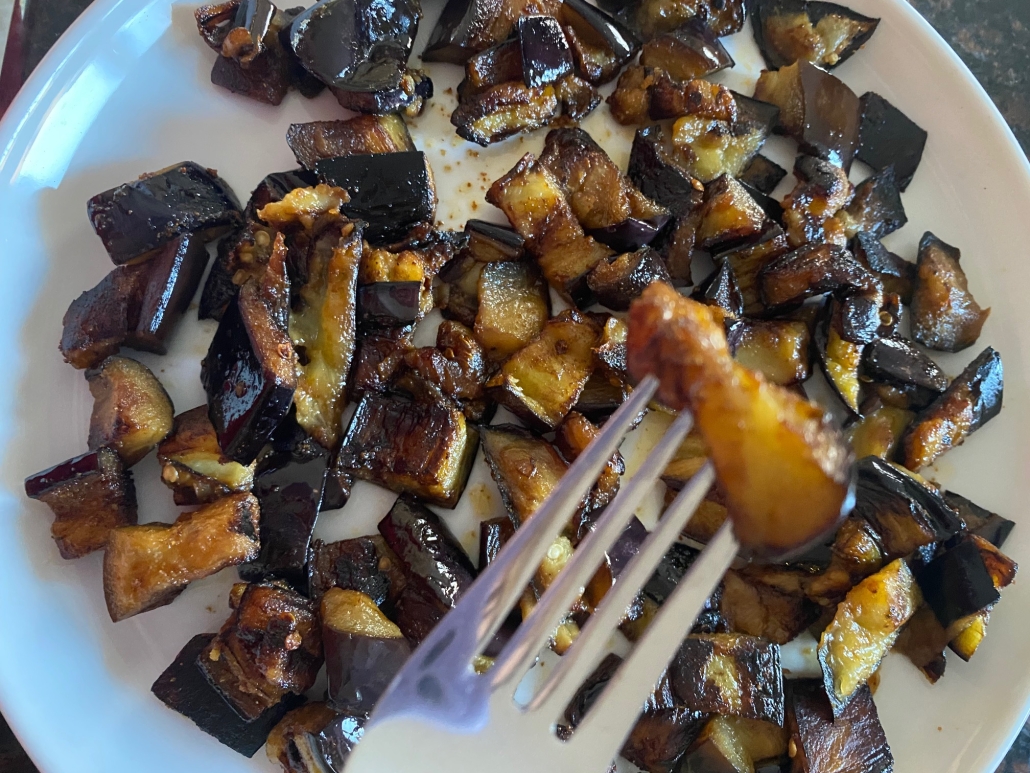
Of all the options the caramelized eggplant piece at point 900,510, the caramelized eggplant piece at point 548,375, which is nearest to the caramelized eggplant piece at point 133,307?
the caramelized eggplant piece at point 548,375

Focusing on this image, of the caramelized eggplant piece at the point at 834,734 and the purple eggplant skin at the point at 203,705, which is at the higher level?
the caramelized eggplant piece at the point at 834,734

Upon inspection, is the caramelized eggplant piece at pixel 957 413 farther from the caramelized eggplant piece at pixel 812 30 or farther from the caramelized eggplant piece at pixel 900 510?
the caramelized eggplant piece at pixel 812 30

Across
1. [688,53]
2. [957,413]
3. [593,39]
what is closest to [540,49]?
[593,39]

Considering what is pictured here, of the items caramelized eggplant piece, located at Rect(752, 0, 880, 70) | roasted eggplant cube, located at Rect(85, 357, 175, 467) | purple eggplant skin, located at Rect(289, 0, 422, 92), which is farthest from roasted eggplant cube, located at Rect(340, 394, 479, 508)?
caramelized eggplant piece, located at Rect(752, 0, 880, 70)

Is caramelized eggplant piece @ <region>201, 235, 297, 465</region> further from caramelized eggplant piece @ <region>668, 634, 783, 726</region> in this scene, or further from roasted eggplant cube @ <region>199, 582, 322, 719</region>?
caramelized eggplant piece @ <region>668, 634, 783, 726</region>

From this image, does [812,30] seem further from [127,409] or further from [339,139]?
[127,409]

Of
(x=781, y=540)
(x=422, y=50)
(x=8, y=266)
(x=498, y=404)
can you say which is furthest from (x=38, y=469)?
(x=781, y=540)

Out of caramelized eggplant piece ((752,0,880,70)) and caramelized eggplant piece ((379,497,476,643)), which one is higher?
caramelized eggplant piece ((752,0,880,70))
